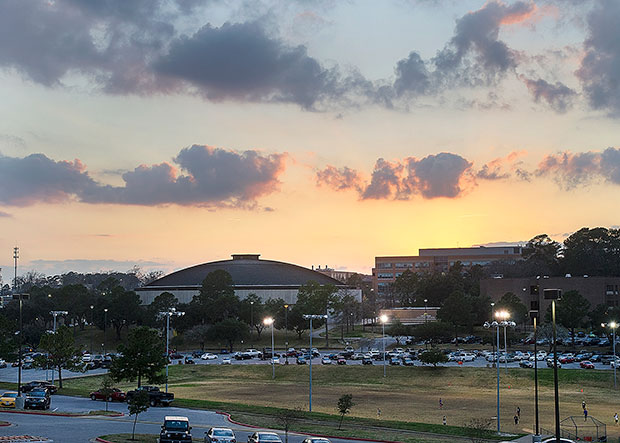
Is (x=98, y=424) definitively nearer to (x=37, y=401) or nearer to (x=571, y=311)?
(x=37, y=401)

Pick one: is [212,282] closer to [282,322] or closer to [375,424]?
[282,322]

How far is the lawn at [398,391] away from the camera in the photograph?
66.6 meters

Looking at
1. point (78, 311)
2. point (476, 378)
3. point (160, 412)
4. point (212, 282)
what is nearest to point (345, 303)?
point (212, 282)

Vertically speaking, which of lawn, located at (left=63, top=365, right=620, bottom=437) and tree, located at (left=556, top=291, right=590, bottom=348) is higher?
tree, located at (left=556, top=291, right=590, bottom=348)

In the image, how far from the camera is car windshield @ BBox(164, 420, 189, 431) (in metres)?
42.6

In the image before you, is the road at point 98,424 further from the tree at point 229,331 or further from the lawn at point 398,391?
the tree at point 229,331

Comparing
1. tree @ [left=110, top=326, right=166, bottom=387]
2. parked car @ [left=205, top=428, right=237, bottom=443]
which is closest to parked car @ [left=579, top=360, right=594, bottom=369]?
tree @ [left=110, top=326, right=166, bottom=387]

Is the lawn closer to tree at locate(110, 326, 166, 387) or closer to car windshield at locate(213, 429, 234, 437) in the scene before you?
tree at locate(110, 326, 166, 387)

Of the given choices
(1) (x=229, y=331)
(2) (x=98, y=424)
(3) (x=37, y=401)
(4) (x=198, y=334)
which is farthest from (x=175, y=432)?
(4) (x=198, y=334)

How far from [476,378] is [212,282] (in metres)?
100

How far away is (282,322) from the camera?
171 m

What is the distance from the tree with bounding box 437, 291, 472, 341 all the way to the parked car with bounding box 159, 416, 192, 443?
391ft

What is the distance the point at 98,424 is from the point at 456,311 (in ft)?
380

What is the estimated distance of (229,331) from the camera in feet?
509
